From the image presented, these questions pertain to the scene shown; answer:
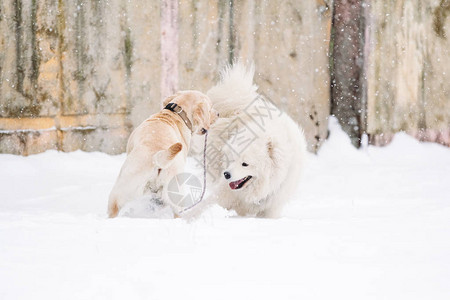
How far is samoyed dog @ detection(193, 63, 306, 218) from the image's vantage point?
3818 mm

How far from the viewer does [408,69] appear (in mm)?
6734

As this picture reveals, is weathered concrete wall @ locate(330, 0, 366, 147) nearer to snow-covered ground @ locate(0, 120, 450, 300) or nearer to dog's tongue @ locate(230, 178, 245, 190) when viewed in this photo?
snow-covered ground @ locate(0, 120, 450, 300)

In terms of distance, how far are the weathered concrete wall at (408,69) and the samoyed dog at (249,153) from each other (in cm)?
259

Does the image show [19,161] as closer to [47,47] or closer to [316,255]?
[47,47]

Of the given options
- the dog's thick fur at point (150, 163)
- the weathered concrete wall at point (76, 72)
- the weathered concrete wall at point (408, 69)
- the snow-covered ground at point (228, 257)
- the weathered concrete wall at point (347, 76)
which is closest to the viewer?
the snow-covered ground at point (228, 257)

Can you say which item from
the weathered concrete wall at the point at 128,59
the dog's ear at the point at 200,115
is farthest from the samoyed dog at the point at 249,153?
the weathered concrete wall at the point at 128,59

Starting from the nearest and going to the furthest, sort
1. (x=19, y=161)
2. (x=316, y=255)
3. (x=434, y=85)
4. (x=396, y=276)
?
(x=396, y=276) < (x=316, y=255) < (x=19, y=161) < (x=434, y=85)

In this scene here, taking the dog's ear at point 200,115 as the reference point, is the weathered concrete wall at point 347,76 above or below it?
below

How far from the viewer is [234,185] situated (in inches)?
152

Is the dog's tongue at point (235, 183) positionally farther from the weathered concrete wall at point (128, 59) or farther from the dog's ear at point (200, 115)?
the weathered concrete wall at point (128, 59)

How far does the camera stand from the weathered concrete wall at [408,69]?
653 centimetres

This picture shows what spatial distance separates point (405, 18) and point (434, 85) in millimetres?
878

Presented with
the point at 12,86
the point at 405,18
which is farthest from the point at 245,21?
the point at 12,86

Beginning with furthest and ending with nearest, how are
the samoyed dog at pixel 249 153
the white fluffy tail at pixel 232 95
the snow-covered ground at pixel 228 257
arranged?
1. the white fluffy tail at pixel 232 95
2. the samoyed dog at pixel 249 153
3. the snow-covered ground at pixel 228 257
